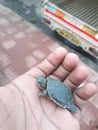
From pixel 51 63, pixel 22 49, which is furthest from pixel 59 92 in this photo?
pixel 22 49

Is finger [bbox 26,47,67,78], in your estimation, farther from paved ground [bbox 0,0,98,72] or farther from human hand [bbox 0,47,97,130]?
paved ground [bbox 0,0,98,72]

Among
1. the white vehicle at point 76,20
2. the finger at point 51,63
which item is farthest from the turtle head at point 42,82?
the white vehicle at point 76,20

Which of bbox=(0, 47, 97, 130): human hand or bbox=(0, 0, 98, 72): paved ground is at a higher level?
bbox=(0, 47, 97, 130): human hand

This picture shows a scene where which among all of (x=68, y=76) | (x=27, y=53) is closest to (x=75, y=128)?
(x=68, y=76)

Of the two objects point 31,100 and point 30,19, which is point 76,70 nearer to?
point 31,100

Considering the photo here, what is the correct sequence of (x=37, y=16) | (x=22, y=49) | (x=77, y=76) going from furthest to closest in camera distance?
(x=37, y=16) → (x=22, y=49) → (x=77, y=76)

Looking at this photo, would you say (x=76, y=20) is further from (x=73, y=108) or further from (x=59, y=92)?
(x=73, y=108)

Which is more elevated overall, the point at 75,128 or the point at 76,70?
the point at 76,70

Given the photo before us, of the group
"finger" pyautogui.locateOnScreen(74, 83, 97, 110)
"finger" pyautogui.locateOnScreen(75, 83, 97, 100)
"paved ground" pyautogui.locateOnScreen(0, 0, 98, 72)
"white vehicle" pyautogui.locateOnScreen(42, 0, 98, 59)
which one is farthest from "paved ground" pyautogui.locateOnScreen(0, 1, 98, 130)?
"finger" pyautogui.locateOnScreen(75, 83, 97, 100)
